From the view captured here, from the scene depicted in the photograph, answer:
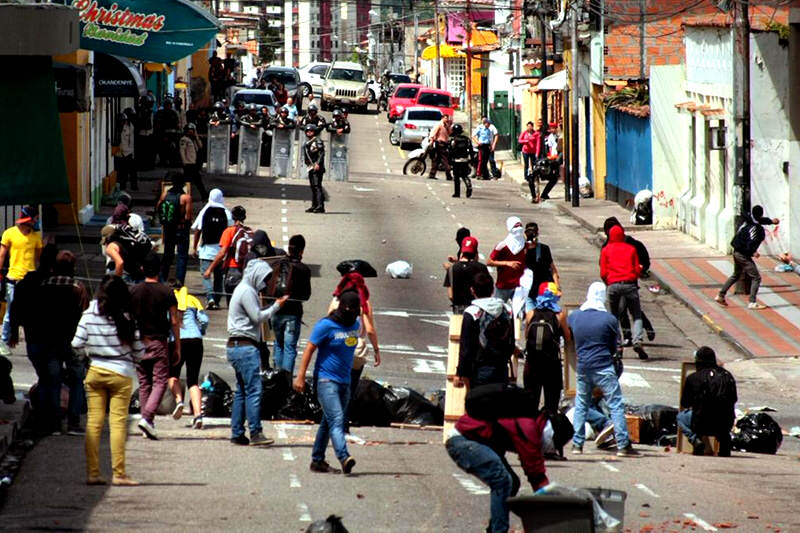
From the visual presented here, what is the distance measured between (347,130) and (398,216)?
5597mm

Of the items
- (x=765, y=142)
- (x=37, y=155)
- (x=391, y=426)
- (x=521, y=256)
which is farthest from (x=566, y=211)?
(x=37, y=155)

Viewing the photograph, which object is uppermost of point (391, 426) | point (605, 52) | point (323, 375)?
point (605, 52)

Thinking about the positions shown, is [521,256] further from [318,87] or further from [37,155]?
[318,87]

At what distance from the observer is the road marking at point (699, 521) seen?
10.6 meters

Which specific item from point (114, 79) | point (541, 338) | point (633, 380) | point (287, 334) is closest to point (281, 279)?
point (287, 334)

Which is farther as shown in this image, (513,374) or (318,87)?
(318,87)

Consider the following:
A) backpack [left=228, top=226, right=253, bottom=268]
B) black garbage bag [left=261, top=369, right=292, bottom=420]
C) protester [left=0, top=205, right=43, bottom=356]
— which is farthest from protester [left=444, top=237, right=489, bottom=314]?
protester [left=0, top=205, right=43, bottom=356]

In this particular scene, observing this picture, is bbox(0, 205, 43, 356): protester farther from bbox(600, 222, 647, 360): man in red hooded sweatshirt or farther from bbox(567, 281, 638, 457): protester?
bbox(567, 281, 638, 457): protester

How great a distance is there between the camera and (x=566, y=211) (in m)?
38.0

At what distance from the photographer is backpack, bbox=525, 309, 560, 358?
14.1 metres

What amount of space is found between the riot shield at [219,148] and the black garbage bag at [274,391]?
2620 cm

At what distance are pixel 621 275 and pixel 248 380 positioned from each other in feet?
26.6

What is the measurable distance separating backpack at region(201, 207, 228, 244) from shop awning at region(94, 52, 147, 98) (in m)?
12.0

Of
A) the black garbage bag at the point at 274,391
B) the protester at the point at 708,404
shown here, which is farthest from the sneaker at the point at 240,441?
the protester at the point at 708,404
